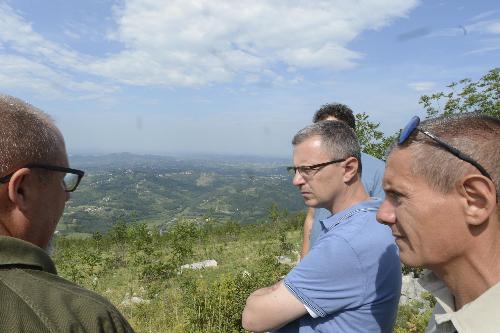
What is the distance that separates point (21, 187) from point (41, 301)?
18.4 inches

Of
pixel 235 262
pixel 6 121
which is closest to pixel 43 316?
pixel 6 121

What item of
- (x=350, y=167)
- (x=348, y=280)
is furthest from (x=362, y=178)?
(x=348, y=280)

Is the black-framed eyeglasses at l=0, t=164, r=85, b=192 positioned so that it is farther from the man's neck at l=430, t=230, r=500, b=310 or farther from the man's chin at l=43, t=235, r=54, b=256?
the man's neck at l=430, t=230, r=500, b=310

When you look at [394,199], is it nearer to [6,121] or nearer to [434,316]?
Result: [434,316]

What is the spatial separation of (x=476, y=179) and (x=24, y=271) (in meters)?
1.58

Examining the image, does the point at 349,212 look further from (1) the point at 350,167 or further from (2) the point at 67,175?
(2) the point at 67,175

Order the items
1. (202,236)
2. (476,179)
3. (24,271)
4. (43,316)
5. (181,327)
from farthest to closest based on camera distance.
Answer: (202,236) → (181,327) → (476,179) → (24,271) → (43,316)

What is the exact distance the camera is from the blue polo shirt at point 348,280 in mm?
2018

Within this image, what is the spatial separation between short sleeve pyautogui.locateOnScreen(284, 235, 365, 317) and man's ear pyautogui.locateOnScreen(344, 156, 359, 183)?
22.1 inches

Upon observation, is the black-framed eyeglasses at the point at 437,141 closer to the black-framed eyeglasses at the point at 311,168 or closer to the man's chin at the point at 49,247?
the black-framed eyeglasses at the point at 311,168

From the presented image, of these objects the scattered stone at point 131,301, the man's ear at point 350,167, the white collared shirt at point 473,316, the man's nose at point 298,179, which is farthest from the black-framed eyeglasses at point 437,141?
the scattered stone at point 131,301

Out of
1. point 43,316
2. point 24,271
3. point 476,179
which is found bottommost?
point 43,316

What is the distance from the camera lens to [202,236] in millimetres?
19672

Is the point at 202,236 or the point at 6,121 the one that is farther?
the point at 202,236
